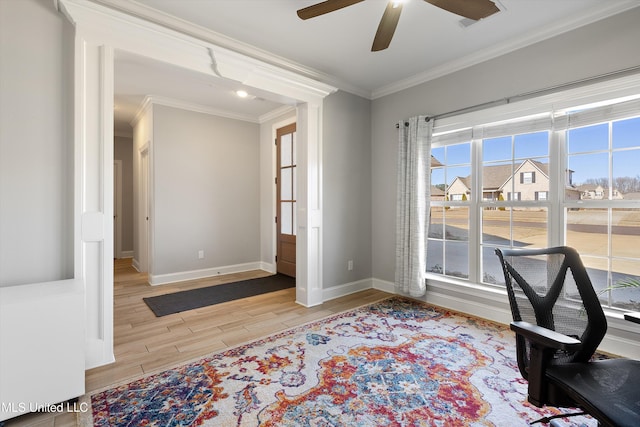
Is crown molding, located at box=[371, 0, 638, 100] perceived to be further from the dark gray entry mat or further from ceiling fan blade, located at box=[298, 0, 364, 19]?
the dark gray entry mat

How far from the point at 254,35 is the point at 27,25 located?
164 centimetres

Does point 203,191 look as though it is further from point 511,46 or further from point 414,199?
point 511,46

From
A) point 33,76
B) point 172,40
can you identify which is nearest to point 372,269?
point 172,40

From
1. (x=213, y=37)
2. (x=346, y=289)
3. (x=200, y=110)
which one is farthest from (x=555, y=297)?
(x=200, y=110)

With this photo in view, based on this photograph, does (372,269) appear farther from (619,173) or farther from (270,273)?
(619,173)

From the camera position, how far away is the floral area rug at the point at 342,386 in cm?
169

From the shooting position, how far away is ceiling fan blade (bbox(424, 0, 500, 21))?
182 cm

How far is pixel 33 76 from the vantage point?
2.06 metres

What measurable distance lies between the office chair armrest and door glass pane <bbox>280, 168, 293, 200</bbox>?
13.2 feet

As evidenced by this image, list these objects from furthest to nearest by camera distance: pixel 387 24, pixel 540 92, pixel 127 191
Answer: pixel 127 191, pixel 540 92, pixel 387 24

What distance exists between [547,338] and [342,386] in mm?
1262

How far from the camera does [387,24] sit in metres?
2.08

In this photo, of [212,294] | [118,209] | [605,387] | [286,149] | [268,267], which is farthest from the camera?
[118,209]
